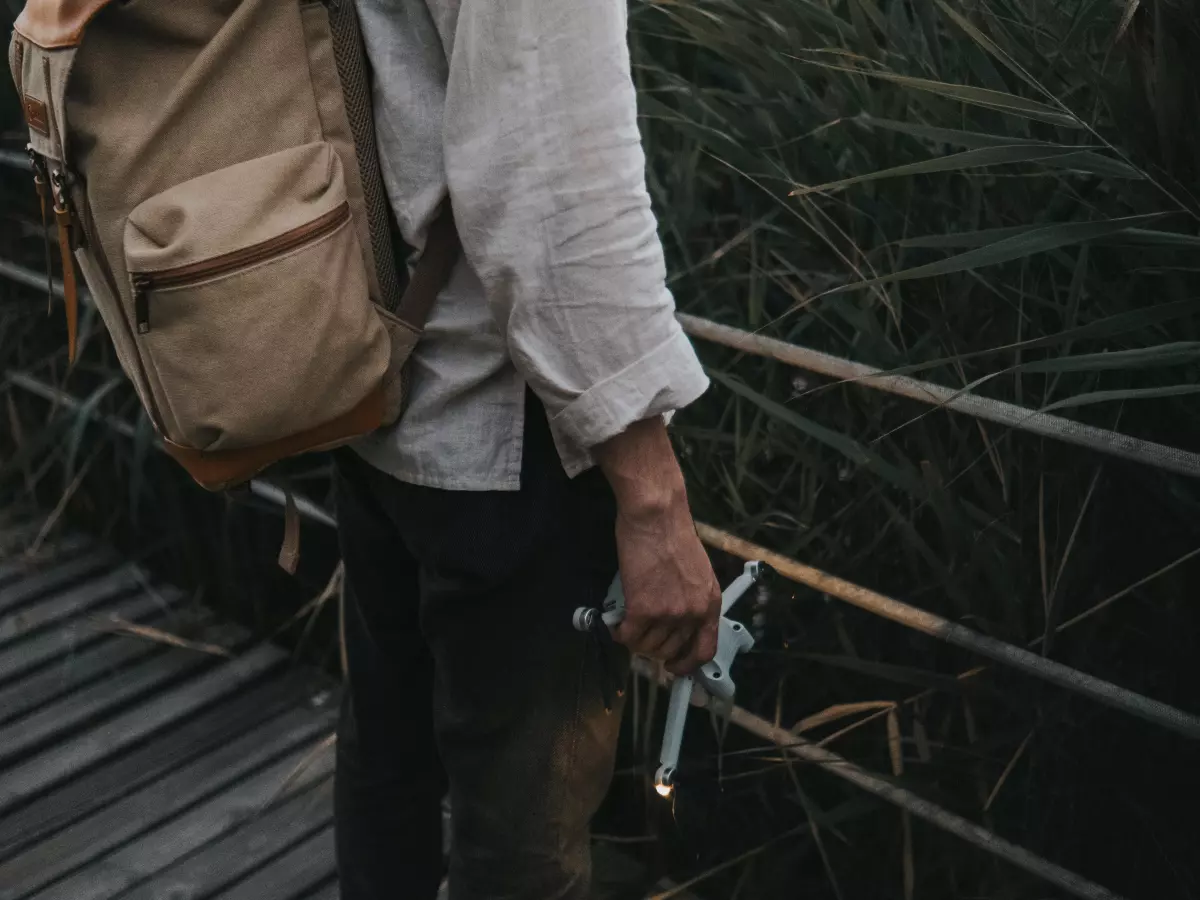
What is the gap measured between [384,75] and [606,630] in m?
0.52

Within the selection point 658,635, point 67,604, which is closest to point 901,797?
point 658,635

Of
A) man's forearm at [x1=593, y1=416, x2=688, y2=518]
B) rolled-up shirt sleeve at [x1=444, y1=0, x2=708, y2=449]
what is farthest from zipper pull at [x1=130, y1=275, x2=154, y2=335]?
man's forearm at [x1=593, y1=416, x2=688, y2=518]

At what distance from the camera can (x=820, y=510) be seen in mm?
1888

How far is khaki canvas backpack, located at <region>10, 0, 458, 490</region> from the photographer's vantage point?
113 centimetres

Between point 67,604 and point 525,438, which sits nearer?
point 525,438

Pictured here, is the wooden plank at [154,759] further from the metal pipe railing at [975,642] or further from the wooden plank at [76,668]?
the metal pipe railing at [975,642]

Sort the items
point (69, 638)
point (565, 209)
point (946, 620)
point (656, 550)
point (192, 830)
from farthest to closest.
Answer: point (69, 638) → point (192, 830) → point (946, 620) → point (656, 550) → point (565, 209)

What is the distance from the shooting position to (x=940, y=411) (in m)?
1.75

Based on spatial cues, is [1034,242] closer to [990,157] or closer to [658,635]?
[990,157]

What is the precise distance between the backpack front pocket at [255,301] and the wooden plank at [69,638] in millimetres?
1663

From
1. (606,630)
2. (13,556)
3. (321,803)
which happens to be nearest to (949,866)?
(606,630)

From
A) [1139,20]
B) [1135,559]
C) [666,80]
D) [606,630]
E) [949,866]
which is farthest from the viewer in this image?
[666,80]

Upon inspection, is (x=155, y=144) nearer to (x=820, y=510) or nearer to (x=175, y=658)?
(x=820, y=510)

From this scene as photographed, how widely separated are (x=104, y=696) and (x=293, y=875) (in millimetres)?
606
